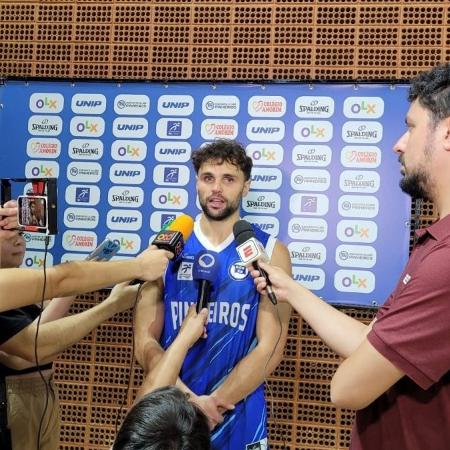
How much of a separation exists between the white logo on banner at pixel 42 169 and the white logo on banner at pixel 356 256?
179 centimetres

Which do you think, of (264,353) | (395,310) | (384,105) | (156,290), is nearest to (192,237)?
(156,290)

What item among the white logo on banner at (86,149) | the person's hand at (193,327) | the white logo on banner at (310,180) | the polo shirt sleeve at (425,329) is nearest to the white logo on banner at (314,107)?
the white logo on banner at (310,180)

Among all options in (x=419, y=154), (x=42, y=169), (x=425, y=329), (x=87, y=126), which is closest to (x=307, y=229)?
(x=87, y=126)

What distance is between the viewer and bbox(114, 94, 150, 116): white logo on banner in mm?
3746

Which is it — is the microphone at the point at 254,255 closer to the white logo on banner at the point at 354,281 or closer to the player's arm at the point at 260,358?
the player's arm at the point at 260,358

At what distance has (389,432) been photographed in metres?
1.63

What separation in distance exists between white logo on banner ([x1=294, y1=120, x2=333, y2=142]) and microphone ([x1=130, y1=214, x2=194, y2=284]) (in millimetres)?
1028

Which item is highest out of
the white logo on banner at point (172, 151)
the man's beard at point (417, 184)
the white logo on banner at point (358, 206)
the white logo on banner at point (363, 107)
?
the white logo on banner at point (363, 107)

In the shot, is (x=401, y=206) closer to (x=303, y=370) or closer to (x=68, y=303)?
(x=303, y=370)

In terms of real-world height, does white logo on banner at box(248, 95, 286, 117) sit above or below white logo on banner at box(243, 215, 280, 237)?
above

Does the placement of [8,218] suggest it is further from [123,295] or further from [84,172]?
[84,172]

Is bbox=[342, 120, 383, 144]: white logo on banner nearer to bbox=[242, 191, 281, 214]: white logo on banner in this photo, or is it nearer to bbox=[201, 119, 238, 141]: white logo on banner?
bbox=[242, 191, 281, 214]: white logo on banner

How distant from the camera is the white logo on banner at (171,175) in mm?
3652

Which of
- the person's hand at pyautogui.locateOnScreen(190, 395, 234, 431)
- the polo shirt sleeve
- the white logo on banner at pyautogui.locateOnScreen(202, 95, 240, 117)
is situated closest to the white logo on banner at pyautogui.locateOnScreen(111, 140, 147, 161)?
the white logo on banner at pyautogui.locateOnScreen(202, 95, 240, 117)
